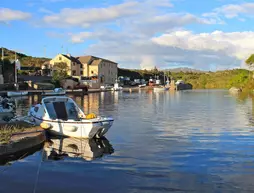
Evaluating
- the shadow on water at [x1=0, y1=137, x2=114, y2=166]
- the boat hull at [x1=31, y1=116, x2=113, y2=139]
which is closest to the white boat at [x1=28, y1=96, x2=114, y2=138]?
the boat hull at [x1=31, y1=116, x2=113, y2=139]

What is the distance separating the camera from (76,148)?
17.5 metres

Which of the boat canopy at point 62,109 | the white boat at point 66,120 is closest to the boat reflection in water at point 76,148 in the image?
the white boat at point 66,120

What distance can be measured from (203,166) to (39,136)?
28.0ft

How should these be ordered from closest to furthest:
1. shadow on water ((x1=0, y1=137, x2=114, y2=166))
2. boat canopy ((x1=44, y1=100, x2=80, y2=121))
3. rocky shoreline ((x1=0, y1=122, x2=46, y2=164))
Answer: rocky shoreline ((x1=0, y1=122, x2=46, y2=164)) → shadow on water ((x1=0, y1=137, x2=114, y2=166)) → boat canopy ((x1=44, y1=100, x2=80, y2=121))

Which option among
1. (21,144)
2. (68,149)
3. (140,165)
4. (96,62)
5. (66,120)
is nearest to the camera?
(140,165)

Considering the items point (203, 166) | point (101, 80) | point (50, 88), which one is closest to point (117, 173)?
point (203, 166)

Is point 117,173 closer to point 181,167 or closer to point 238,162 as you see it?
point 181,167

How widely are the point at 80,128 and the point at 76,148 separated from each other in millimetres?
1834

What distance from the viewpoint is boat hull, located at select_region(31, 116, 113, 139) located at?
18894 millimetres

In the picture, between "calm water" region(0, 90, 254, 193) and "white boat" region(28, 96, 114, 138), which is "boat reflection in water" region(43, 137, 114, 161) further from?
"white boat" region(28, 96, 114, 138)

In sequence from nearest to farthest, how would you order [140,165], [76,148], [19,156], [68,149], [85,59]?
[140,165] < [19,156] < [68,149] < [76,148] < [85,59]

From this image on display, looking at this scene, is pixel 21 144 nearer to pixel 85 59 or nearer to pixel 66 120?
pixel 66 120

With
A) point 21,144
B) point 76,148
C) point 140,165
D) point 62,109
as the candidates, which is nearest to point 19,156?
point 21,144

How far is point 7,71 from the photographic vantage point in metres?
85.2
